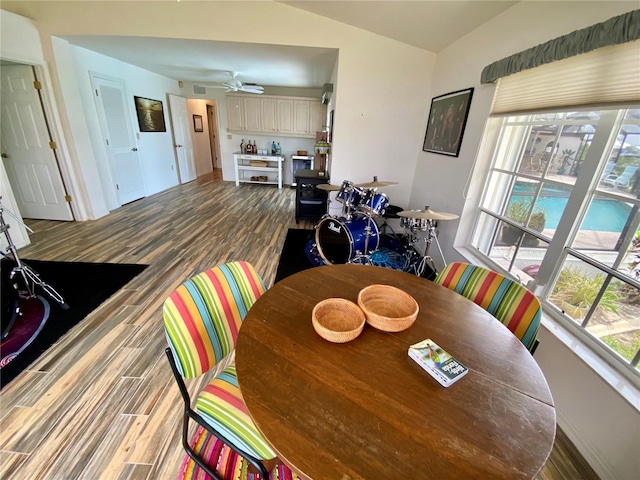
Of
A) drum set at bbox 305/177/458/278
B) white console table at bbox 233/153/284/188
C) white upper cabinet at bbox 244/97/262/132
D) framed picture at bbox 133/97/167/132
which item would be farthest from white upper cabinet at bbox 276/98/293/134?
drum set at bbox 305/177/458/278

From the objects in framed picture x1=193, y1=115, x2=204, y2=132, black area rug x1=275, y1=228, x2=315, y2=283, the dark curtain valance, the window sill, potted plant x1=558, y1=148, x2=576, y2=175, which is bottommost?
black area rug x1=275, y1=228, x2=315, y2=283

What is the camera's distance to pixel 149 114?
213 inches

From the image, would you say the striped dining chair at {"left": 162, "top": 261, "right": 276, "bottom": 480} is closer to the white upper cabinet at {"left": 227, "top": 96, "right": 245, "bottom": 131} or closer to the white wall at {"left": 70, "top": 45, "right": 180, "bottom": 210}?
the white wall at {"left": 70, "top": 45, "right": 180, "bottom": 210}

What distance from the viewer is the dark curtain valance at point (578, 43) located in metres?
1.14

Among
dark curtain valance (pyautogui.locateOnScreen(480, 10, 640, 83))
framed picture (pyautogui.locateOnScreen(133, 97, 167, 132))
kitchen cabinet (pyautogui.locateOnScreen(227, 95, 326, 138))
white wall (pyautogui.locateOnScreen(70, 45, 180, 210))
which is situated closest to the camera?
dark curtain valance (pyautogui.locateOnScreen(480, 10, 640, 83))

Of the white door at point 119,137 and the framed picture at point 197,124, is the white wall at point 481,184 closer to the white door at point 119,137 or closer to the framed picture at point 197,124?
the white door at point 119,137

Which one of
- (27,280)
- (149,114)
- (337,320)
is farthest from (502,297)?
(149,114)

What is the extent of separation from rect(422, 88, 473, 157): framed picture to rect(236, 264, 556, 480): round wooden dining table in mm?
2137

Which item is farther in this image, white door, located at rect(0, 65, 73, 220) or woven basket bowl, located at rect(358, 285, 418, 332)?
white door, located at rect(0, 65, 73, 220)

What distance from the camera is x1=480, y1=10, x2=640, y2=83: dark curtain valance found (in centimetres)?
114

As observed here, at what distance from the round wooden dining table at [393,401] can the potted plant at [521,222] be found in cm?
115

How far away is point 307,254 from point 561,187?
2423 millimetres

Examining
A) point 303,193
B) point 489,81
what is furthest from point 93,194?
point 489,81

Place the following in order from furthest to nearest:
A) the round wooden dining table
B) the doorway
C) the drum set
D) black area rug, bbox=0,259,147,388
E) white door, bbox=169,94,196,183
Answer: the doorway → white door, bbox=169,94,196,183 → the drum set → black area rug, bbox=0,259,147,388 → the round wooden dining table
